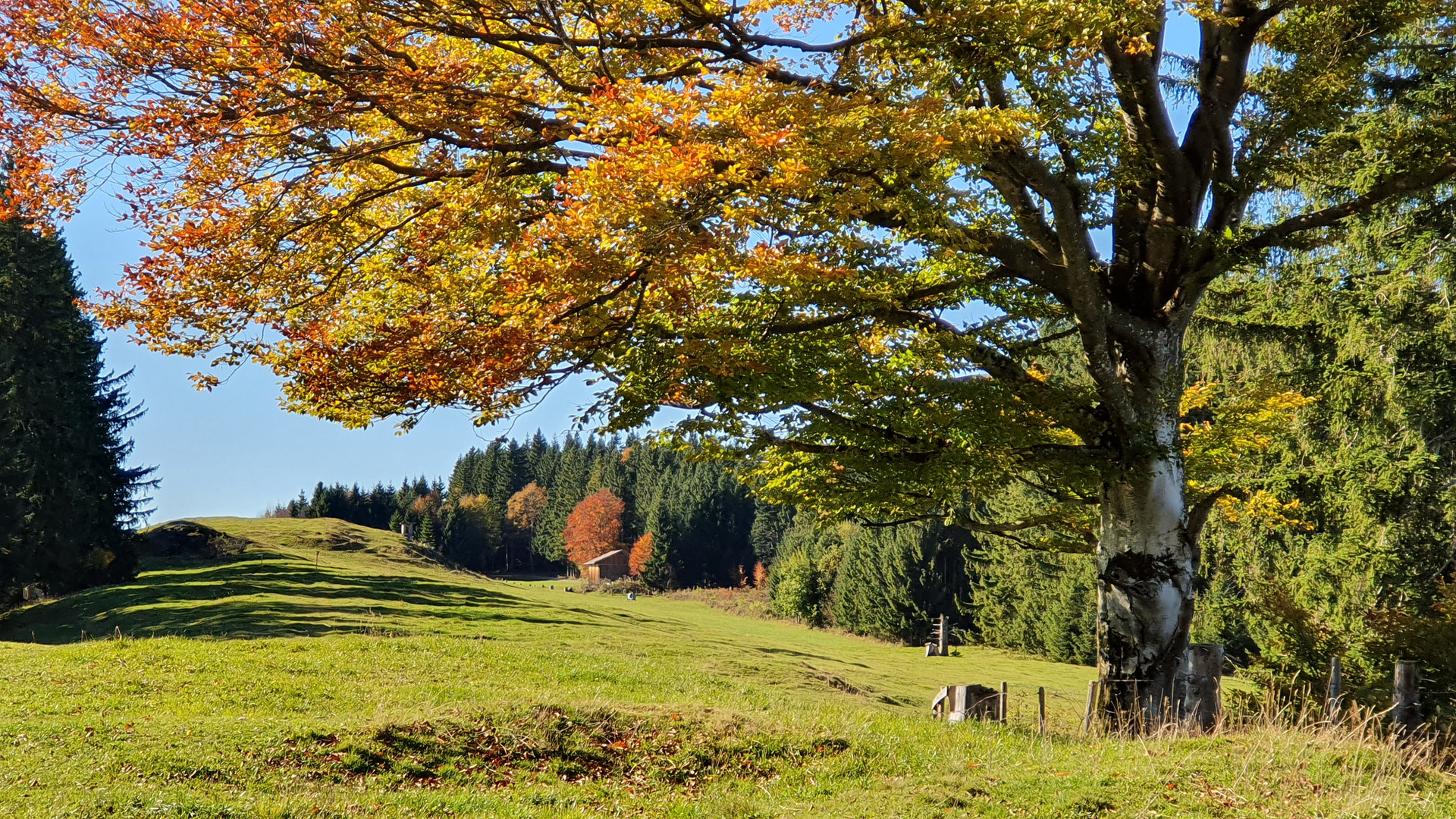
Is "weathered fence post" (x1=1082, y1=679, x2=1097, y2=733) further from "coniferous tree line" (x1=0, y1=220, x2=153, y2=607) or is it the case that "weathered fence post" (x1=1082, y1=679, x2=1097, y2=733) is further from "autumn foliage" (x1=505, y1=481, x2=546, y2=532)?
"autumn foliage" (x1=505, y1=481, x2=546, y2=532)

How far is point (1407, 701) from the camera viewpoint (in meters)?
10.5

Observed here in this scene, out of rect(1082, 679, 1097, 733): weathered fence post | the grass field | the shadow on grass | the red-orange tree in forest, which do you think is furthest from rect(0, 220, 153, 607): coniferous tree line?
the red-orange tree in forest

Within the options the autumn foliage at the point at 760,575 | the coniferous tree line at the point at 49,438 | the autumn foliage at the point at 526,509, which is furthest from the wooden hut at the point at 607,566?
the coniferous tree line at the point at 49,438

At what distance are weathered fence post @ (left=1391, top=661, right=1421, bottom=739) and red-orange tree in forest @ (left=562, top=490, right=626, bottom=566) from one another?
297 feet

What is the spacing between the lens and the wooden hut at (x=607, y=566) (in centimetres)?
9219

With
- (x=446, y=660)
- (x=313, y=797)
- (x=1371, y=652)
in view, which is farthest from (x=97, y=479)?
(x=1371, y=652)

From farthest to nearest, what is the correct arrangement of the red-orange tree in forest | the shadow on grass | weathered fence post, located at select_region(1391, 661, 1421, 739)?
the red-orange tree in forest → the shadow on grass → weathered fence post, located at select_region(1391, 661, 1421, 739)

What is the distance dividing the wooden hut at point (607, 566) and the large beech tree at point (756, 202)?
→ 78503mm

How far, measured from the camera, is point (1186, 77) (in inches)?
568

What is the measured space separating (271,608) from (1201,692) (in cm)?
2300

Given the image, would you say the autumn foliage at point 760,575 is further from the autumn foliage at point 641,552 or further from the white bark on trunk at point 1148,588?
the white bark on trunk at point 1148,588

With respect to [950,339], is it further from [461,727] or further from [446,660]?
[446,660]

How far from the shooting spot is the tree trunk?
38.7 feet

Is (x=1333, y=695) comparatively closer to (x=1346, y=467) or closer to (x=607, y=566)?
(x=1346, y=467)
